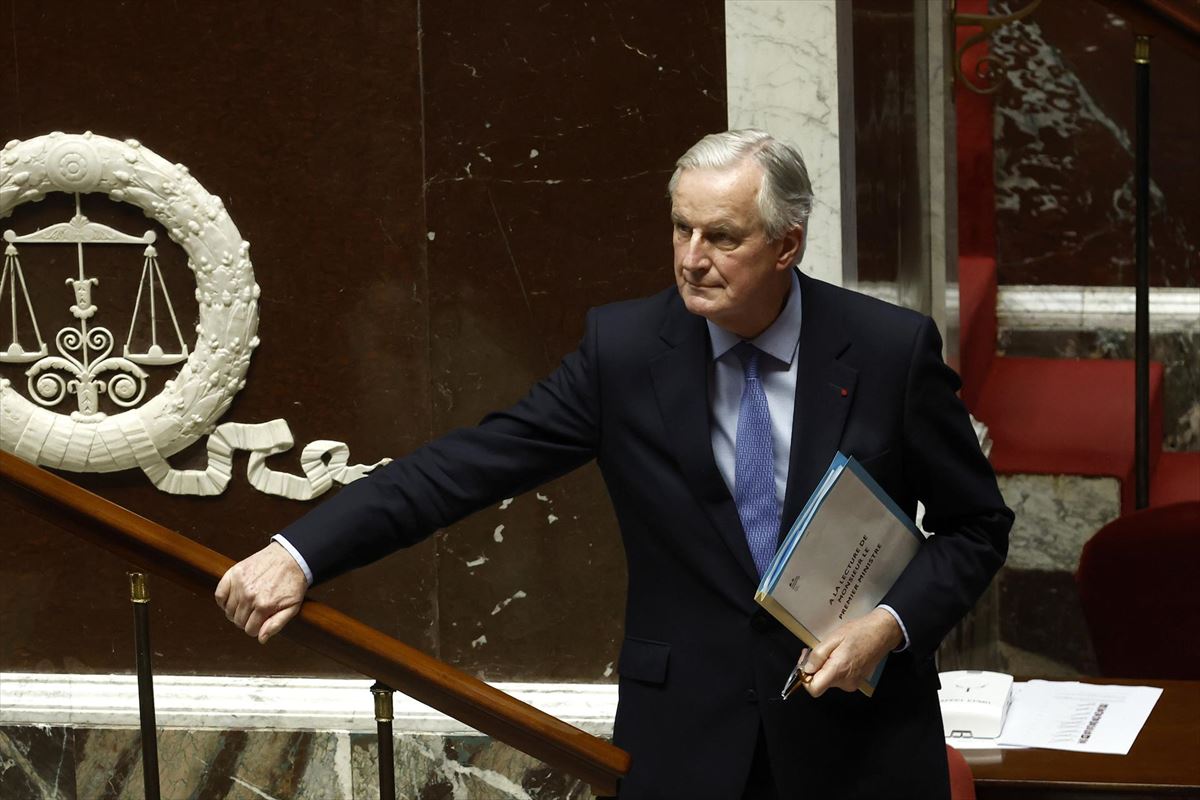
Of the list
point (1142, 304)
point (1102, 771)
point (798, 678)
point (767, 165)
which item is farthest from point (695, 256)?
point (1142, 304)

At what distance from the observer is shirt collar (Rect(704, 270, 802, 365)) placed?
96.1 inches

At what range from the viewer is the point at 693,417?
242 cm

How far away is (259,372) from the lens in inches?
145

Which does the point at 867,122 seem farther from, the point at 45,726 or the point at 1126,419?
the point at 45,726

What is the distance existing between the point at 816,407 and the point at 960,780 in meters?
0.81

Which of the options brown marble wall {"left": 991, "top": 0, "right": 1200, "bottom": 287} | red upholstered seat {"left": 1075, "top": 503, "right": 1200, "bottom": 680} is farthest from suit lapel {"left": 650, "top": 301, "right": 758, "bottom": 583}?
brown marble wall {"left": 991, "top": 0, "right": 1200, "bottom": 287}

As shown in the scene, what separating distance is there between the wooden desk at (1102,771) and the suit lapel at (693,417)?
805 millimetres

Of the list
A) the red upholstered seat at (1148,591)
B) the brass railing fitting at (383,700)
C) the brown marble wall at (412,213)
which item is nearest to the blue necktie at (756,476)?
the brass railing fitting at (383,700)

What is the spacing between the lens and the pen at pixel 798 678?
233cm

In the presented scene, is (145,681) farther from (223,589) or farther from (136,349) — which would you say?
Answer: (136,349)

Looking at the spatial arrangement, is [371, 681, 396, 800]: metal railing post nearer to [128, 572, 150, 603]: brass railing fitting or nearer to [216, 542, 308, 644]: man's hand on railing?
[216, 542, 308, 644]: man's hand on railing

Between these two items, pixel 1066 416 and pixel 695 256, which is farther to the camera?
pixel 1066 416

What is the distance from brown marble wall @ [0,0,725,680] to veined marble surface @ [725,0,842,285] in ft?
0.14

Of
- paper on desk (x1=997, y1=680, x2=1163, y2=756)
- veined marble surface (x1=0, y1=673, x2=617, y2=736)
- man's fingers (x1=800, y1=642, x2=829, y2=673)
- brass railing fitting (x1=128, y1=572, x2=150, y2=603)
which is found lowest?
veined marble surface (x1=0, y1=673, x2=617, y2=736)
